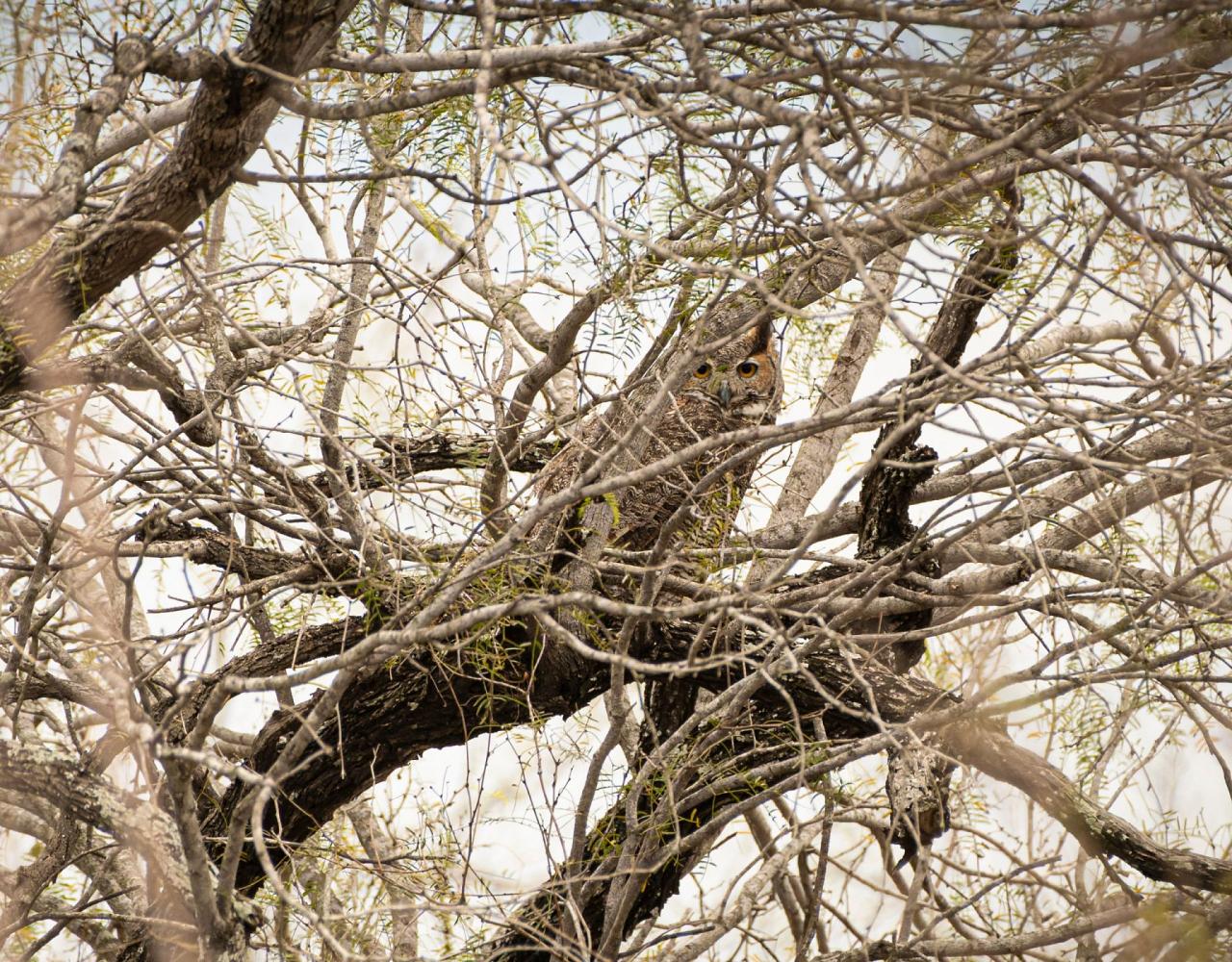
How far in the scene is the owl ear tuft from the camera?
432 cm

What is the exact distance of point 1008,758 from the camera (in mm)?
2863

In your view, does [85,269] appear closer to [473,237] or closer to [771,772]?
[473,237]

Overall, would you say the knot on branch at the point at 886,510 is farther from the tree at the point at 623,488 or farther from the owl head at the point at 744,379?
the owl head at the point at 744,379

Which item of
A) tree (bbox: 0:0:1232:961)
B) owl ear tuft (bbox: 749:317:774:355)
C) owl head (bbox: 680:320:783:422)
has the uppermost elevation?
owl ear tuft (bbox: 749:317:774:355)

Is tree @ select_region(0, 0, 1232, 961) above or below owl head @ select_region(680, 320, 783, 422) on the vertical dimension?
below

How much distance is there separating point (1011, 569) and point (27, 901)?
104 inches

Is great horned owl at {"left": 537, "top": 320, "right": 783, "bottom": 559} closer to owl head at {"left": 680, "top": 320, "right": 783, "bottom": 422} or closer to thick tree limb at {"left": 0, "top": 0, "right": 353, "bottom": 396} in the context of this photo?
owl head at {"left": 680, "top": 320, "right": 783, "bottom": 422}

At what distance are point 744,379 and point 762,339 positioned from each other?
0.18 m

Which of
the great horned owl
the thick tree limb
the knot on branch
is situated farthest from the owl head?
the thick tree limb

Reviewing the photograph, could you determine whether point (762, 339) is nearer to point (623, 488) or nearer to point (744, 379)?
point (744, 379)

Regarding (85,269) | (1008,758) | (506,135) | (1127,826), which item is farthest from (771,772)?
(85,269)

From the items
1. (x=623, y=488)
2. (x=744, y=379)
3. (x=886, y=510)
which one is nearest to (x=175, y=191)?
(x=623, y=488)

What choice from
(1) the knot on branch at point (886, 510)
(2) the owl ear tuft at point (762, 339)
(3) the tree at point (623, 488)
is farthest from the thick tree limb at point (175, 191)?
(2) the owl ear tuft at point (762, 339)

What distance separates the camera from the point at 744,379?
4.34 metres
